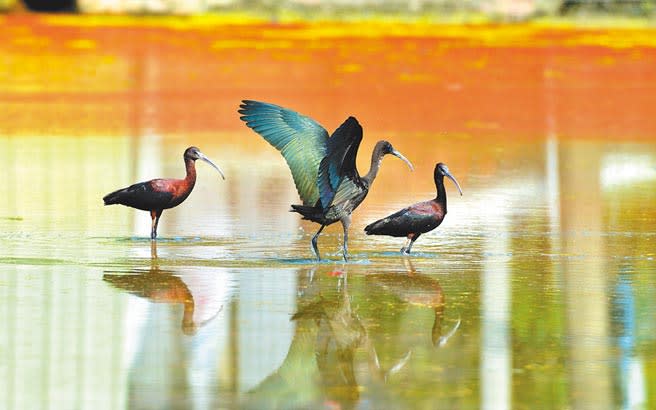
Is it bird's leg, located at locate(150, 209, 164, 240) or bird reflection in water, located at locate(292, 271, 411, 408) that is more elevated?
bird's leg, located at locate(150, 209, 164, 240)

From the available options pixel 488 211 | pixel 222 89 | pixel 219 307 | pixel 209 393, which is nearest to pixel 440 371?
pixel 209 393

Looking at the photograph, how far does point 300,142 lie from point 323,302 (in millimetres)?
2134

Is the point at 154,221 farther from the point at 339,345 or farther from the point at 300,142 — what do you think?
the point at 339,345

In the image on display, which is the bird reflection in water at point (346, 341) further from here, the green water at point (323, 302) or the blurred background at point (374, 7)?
the blurred background at point (374, 7)

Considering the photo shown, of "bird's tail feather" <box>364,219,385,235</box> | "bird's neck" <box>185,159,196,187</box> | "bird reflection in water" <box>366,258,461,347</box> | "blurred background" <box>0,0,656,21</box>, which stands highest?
"blurred background" <box>0,0,656,21</box>

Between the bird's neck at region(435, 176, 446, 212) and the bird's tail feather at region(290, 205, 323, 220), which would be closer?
the bird's tail feather at region(290, 205, 323, 220)

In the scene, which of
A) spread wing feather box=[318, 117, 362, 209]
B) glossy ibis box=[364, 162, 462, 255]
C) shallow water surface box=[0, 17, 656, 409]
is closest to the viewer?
shallow water surface box=[0, 17, 656, 409]

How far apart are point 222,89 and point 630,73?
7.79 meters

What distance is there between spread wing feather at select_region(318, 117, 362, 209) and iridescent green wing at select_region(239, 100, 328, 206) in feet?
0.55

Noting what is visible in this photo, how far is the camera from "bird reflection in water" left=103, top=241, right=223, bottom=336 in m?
8.91

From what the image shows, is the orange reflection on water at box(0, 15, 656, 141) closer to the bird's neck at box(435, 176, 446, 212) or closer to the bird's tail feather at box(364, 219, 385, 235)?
the bird's neck at box(435, 176, 446, 212)

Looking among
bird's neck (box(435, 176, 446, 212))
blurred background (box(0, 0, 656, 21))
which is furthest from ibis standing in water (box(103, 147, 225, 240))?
blurred background (box(0, 0, 656, 21))

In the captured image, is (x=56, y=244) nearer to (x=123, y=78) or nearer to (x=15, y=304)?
(x=15, y=304)

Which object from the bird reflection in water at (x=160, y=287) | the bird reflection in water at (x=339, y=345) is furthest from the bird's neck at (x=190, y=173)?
the bird reflection in water at (x=339, y=345)
